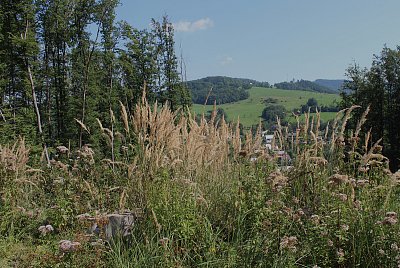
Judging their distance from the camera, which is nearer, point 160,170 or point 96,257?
point 96,257

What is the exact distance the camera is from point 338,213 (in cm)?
302

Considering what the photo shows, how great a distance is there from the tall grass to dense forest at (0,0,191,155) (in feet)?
60.6

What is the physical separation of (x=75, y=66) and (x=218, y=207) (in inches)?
1085

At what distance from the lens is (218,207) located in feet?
11.7

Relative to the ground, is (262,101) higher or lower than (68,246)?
lower

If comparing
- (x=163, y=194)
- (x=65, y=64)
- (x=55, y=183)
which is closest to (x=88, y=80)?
(x=65, y=64)

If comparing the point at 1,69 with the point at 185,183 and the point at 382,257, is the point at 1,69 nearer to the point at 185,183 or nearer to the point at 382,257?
the point at 185,183

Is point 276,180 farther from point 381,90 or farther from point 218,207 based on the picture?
point 381,90

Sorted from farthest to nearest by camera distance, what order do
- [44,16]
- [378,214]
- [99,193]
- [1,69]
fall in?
1. [44,16]
2. [1,69]
3. [99,193]
4. [378,214]

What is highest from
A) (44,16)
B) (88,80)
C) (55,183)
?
(44,16)

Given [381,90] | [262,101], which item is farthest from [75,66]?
[262,101]

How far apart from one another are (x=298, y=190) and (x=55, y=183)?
2846 mm

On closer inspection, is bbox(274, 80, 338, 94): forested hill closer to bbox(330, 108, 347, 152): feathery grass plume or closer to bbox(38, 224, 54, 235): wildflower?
bbox(330, 108, 347, 152): feathery grass plume

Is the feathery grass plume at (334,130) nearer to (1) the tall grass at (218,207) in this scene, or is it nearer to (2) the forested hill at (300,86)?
(1) the tall grass at (218,207)
